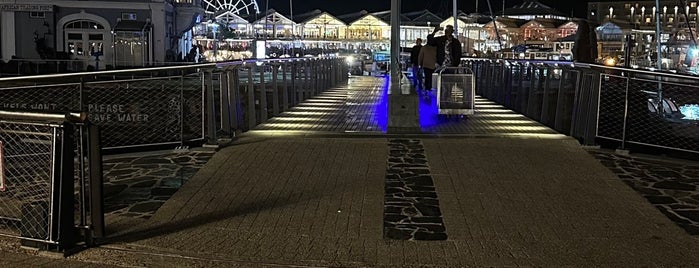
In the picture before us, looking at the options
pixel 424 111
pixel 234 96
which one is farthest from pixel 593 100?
pixel 234 96

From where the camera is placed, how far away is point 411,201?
7219mm

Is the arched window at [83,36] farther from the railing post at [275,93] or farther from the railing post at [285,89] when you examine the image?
the railing post at [275,93]

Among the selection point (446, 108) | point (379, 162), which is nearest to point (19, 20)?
point (446, 108)

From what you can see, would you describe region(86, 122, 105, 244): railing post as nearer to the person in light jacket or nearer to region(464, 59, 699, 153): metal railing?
region(464, 59, 699, 153): metal railing

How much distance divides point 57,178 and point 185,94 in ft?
32.3

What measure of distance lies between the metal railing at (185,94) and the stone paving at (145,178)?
0.54 meters

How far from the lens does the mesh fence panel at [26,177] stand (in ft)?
18.5

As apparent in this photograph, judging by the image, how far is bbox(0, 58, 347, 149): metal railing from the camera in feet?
32.5

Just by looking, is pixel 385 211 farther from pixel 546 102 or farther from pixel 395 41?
pixel 395 41

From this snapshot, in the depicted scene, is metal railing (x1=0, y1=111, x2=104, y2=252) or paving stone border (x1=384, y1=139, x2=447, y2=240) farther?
paving stone border (x1=384, y1=139, x2=447, y2=240)

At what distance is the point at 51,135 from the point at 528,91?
35.7 feet

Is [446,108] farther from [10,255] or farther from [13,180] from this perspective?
[10,255]

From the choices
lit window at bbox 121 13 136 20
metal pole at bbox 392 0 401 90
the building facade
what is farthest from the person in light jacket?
lit window at bbox 121 13 136 20

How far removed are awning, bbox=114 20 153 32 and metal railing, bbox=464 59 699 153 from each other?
26519 millimetres
